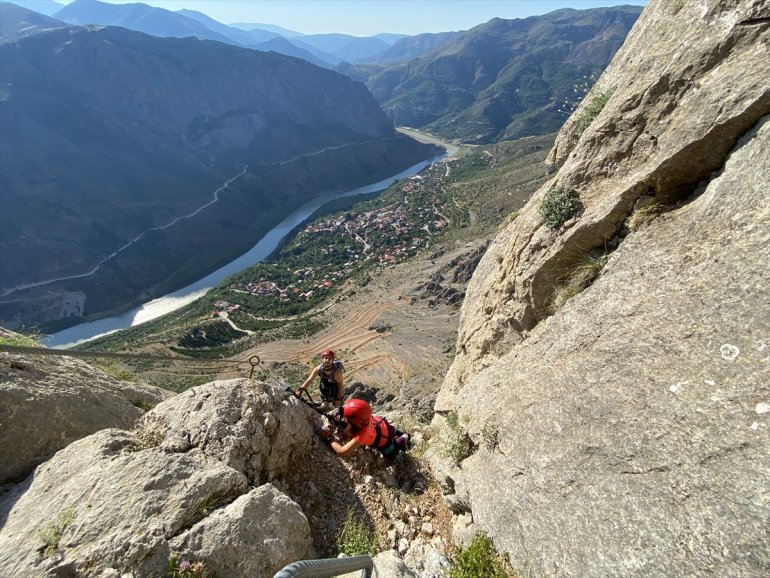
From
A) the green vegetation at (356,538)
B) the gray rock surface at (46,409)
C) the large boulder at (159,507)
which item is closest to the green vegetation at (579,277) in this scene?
the green vegetation at (356,538)

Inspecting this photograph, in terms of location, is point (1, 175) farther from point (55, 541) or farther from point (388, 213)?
point (55, 541)

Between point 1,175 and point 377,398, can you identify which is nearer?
point 377,398

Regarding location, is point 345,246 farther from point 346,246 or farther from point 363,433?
point 363,433

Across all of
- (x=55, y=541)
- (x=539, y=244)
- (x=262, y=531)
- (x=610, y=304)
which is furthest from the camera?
(x=539, y=244)

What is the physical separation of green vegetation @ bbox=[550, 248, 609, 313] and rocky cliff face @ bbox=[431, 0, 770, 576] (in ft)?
0.42

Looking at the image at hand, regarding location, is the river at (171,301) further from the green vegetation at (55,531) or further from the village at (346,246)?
the green vegetation at (55,531)

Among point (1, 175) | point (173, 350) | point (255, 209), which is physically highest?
point (1, 175)

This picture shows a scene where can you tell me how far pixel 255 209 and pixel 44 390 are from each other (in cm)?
14884

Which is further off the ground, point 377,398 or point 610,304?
point 610,304

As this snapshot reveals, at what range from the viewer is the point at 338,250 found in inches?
4097

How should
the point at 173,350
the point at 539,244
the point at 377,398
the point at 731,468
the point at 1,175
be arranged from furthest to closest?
the point at 1,175 < the point at 173,350 < the point at 377,398 < the point at 539,244 < the point at 731,468

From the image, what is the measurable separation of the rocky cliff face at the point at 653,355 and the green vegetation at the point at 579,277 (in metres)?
0.13

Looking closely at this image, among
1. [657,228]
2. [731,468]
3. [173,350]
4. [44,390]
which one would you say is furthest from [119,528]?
[173,350]

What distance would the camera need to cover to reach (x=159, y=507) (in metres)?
5.11
